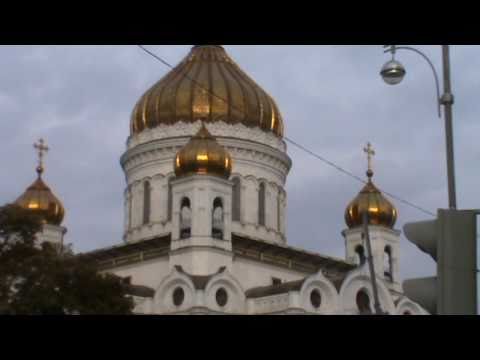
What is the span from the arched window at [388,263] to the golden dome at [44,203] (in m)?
13.5

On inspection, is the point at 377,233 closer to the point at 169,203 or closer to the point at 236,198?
the point at 236,198

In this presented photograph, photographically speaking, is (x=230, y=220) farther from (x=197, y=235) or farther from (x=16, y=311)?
(x=16, y=311)

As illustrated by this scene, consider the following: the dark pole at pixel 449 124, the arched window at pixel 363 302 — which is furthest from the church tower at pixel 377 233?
the dark pole at pixel 449 124

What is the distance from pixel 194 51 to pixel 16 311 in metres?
23.8

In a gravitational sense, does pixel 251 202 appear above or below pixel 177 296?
above

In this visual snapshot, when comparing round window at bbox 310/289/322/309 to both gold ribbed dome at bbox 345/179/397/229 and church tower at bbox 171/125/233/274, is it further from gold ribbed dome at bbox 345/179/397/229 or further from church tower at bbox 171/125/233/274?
gold ribbed dome at bbox 345/179/397/229

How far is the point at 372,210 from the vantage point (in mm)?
45156

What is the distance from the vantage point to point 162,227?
4178 centimetres

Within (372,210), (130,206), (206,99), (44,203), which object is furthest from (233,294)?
(44,203)

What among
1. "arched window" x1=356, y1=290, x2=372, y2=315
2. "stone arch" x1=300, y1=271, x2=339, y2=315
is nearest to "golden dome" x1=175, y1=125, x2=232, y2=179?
"stone arch" x1=300, y1=271, x2=339, y2=315

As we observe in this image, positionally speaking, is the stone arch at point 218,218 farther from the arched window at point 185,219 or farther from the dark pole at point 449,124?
the dark pole at point 449,124

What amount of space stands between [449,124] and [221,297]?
Result: 94.6ft

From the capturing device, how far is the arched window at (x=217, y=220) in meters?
39.0
